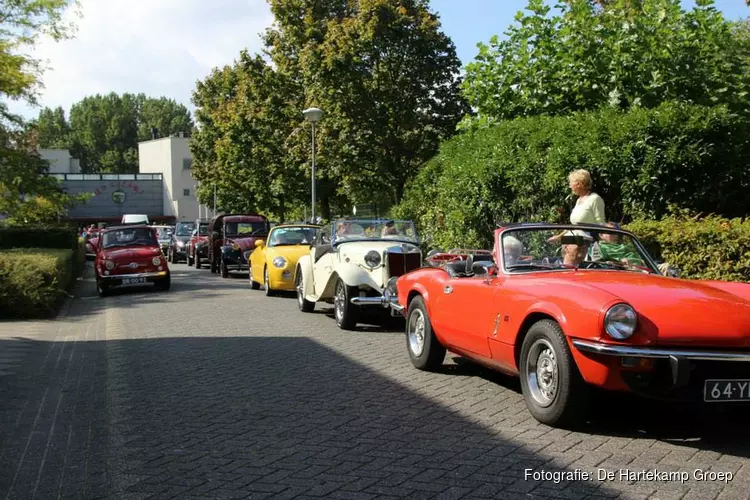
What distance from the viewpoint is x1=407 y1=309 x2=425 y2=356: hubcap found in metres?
7.74

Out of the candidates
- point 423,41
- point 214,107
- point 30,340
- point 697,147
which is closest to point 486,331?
point 697,147

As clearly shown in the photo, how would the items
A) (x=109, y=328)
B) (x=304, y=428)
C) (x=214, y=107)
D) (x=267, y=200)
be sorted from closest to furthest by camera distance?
(x=304, y=428) → (x=109, y=328) → (x=267, y=200) → (x=214, y=107)

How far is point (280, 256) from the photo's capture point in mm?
16266

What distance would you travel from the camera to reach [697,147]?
11289 millimetres

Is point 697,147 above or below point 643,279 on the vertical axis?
above

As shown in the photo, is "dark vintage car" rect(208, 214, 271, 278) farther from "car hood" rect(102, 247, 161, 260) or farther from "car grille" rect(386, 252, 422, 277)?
"car grille" rect(386, 252, 422, 277)

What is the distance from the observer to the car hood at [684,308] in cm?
484

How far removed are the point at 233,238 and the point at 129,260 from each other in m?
5.43

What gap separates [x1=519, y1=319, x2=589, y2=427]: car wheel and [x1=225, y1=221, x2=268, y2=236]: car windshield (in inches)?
760

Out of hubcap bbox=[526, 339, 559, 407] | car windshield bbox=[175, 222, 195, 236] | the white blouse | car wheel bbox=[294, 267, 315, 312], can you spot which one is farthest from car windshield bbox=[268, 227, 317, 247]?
car windshield bbox=[175, 222, 195, 236]

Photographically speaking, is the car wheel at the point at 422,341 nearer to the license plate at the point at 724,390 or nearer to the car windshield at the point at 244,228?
the license plate at the point at 724,390

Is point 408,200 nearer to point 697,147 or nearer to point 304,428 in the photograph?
point 697,147

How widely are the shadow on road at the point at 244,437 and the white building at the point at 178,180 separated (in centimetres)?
8824

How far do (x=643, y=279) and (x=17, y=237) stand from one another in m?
22.9
